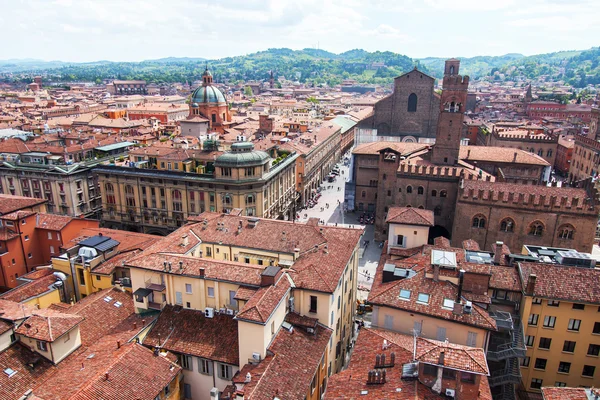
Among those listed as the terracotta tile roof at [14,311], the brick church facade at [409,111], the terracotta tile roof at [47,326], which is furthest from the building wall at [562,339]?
the brick church facade at [409,111]

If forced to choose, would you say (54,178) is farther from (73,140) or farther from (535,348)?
(535,348)

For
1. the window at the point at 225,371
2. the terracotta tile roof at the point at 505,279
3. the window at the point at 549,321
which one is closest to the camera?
the window at the point at 225,371

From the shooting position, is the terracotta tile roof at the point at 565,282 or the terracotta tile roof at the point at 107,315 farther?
the terracotta tile roof at the point at 107,315

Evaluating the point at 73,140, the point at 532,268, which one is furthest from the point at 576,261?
the point at 73,140

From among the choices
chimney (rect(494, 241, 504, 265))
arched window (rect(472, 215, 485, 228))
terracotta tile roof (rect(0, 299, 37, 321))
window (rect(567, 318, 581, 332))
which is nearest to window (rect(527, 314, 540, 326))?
window (rect(567, 318, 581, 332))

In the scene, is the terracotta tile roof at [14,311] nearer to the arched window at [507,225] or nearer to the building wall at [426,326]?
the building wall at [426,326]

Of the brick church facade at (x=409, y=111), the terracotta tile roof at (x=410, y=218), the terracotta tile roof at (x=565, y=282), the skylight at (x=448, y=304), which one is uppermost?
the brick church facade at (x=409, y=111)

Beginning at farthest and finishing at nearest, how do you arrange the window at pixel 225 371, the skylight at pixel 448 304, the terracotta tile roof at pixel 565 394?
the skylight at pixel 448 304 < the window at pixel 225 371 < the terracotta tile roof at pixel 565 394
